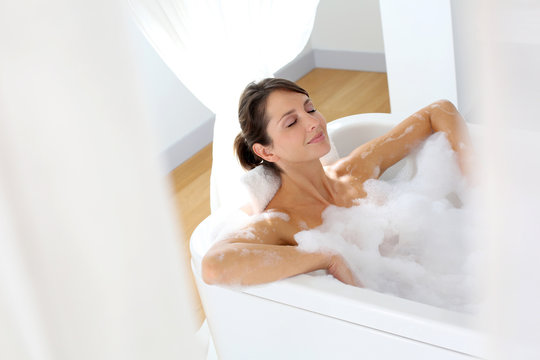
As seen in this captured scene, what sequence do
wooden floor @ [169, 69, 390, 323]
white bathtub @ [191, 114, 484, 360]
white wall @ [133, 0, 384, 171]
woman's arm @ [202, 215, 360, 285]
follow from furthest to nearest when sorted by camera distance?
white wall @ [133, 0, 384, 171] → wooden floor @ [169, 69, 390, 323] → woman's arm @ [202, 215, 360, 285] → white bathtub @ [191, 114, 484, 360]

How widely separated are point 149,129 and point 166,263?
106mm

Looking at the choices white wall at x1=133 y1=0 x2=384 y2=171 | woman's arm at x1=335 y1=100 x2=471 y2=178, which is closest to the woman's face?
woman's arm at x1=335 y1=100 x2=471 y2=178

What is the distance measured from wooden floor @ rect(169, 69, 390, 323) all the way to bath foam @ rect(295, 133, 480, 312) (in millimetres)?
1064

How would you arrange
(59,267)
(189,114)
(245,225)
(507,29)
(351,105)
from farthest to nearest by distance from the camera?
(351,105), (189,114), (245,225), (59,267), (507,29)

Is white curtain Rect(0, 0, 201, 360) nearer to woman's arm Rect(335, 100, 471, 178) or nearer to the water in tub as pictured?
the water in tub

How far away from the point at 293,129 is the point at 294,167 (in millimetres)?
128

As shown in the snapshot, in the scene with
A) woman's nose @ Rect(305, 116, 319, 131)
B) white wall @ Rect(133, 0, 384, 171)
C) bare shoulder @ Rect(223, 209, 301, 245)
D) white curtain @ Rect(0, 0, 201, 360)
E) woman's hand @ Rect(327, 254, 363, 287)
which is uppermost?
white curtain @ Rect(0, 0, 201, 360)

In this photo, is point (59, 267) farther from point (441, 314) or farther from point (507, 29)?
point (441, 314)

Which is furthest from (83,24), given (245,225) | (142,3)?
(142,3)

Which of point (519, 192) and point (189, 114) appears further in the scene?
point (189, 114)

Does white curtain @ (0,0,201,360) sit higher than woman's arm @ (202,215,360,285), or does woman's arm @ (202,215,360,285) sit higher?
white curtain @ (0,0,201,360)

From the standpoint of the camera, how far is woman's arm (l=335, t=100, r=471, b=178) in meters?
2.21

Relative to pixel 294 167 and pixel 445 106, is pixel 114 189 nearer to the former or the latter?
pixel 294 167

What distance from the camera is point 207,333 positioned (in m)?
2.43
